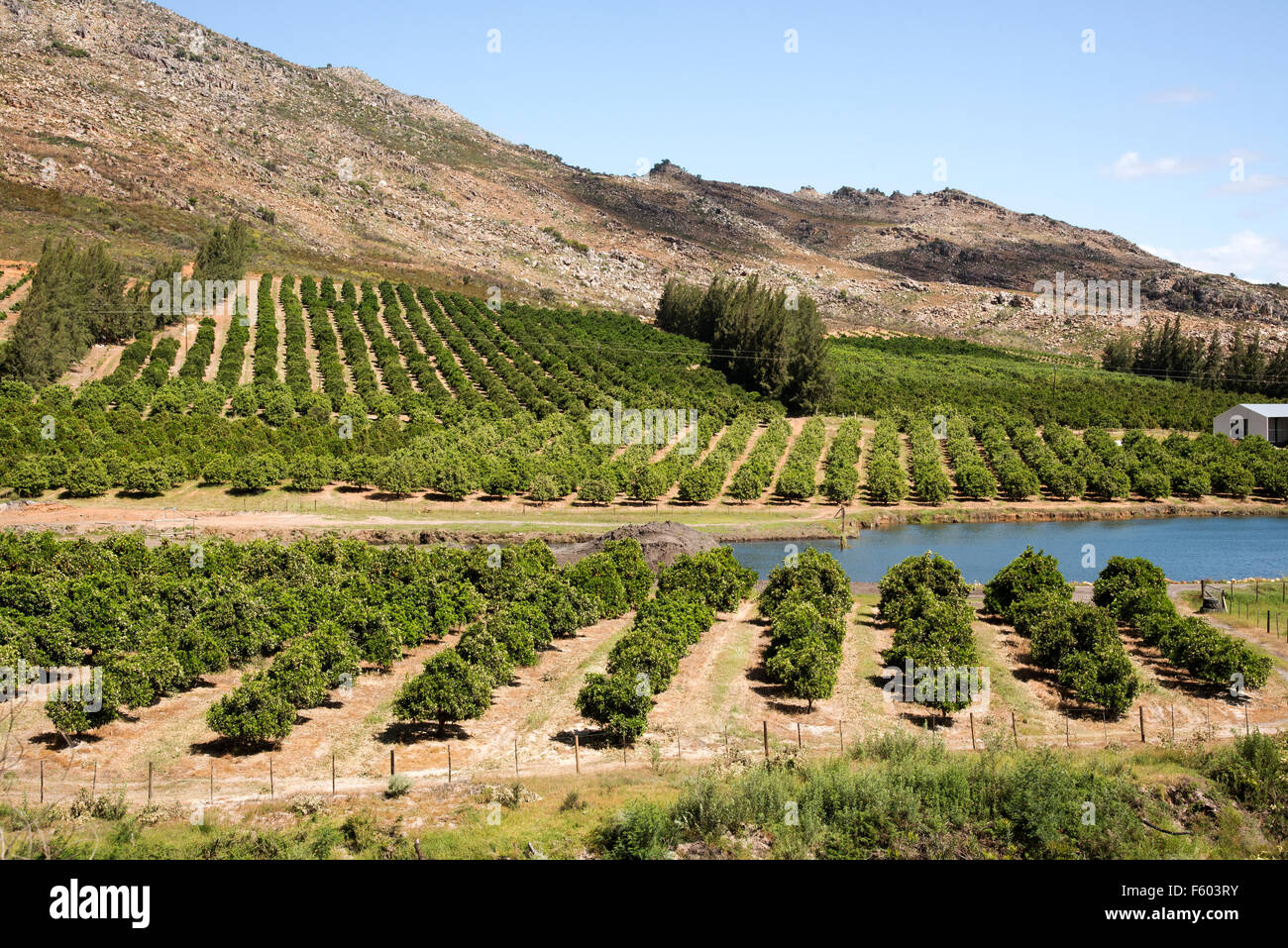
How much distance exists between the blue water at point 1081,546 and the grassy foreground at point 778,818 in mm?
34770

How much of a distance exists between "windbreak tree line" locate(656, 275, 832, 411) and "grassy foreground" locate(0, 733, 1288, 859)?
86467 millimetres

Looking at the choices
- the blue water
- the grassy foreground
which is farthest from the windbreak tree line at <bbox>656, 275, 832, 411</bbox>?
the grassy foreground

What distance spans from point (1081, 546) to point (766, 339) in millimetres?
56681

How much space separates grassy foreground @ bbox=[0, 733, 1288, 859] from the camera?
22797 millimetres

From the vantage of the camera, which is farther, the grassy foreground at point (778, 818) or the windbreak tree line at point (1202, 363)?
the windbreak tree line at point (1202, 363)

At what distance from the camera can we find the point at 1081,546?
72312mm

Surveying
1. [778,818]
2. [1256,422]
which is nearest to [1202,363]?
[1256,422]

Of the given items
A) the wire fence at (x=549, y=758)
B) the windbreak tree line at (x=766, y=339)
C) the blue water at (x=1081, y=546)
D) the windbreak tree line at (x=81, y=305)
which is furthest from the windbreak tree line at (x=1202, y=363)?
the windbreak tree line at (x=81, y=305)

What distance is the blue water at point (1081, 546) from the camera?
64.9 meters

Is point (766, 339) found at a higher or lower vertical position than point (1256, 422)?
higher

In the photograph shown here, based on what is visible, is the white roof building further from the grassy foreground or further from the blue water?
the grassy foreground

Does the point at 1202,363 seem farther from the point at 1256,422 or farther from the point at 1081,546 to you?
the point at 1081,546

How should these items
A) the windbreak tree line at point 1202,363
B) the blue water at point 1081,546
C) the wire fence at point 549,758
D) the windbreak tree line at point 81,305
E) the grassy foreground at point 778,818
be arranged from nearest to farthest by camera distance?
the grassy foreground at point 778,818
the wire fence at point 549,758
the blue water at point 1081,546
the windbreak tree line at point 81,305
the windbreak tree line at point 1202,363

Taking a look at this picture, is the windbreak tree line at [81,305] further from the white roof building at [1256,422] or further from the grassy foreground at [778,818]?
the white roof building at [1256,422]
